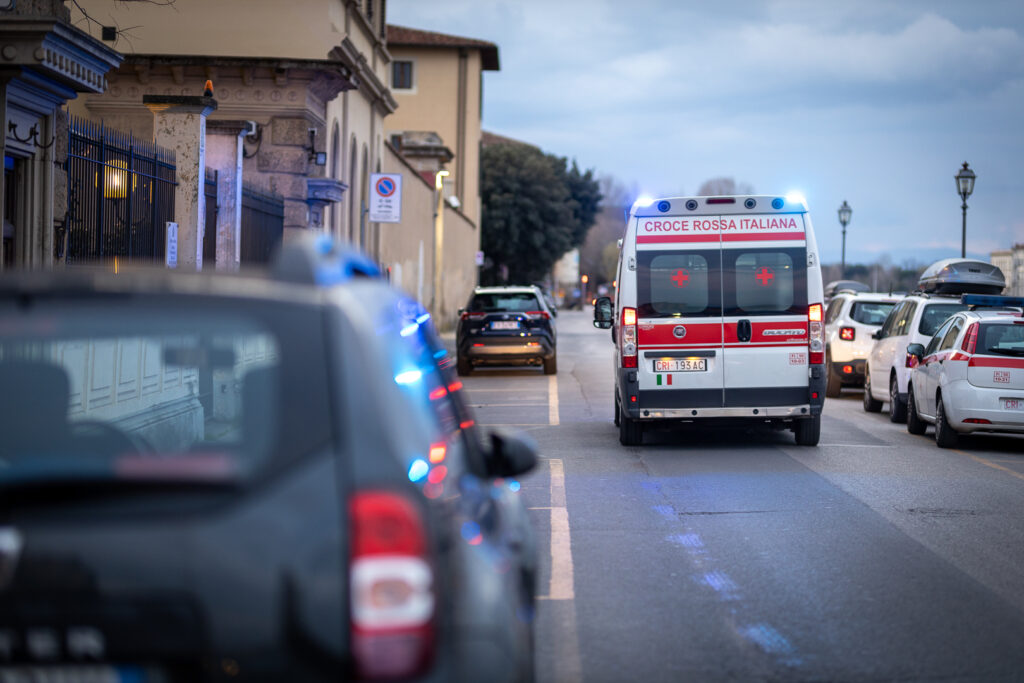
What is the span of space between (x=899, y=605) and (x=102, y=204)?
872cm

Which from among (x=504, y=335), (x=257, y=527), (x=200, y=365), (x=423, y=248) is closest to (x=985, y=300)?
(x=504, y=335)

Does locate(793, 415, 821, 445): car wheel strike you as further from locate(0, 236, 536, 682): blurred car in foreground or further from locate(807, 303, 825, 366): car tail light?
locate(0, 236, 536, 682): blurred car in foreground

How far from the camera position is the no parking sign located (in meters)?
25.5

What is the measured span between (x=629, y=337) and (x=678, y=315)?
0.55 metres

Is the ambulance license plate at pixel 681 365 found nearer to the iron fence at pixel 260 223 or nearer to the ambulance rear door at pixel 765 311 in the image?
the ambulance rear door at pixel 765 311

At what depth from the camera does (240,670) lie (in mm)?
2578

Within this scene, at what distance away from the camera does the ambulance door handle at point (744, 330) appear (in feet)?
43.0

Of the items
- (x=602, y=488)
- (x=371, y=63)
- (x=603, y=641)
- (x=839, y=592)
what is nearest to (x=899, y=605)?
(x=839, y=592)

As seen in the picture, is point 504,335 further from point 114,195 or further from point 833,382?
point 114,195

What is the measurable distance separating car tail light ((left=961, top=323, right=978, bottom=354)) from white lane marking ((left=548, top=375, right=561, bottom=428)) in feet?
16.6

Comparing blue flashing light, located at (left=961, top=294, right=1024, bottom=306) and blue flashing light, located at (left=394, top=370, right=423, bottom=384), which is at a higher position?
blue flashing light, located at (left=961, top=294, right=1024, bottom=306)

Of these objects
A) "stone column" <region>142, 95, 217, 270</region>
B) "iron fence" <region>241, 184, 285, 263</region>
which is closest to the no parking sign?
"iron fence" <region>241, 184, 285, 263</region>

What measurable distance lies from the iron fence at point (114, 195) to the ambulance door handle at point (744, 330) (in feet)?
20.6

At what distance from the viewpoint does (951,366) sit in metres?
13.9
